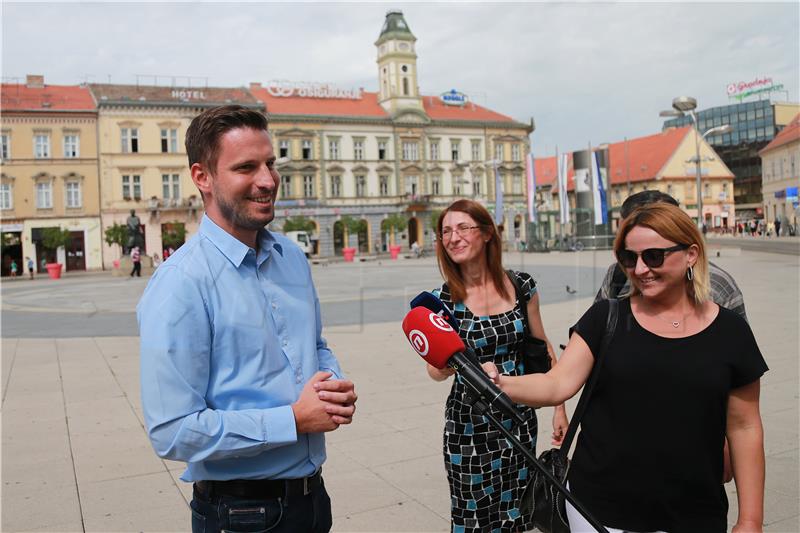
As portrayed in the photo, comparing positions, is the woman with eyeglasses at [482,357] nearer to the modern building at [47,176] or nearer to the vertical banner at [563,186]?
the vertical banner at [563,186]

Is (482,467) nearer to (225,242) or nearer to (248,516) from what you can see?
(248,516)

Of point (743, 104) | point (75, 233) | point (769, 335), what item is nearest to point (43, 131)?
point (75, 233)

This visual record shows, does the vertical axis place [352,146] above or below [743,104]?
below

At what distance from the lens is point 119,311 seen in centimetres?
1819

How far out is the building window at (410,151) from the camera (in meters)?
64.0

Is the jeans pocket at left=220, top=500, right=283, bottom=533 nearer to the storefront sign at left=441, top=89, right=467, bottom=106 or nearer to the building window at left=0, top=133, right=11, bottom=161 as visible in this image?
the building window at left=0, top=133, right=11, bottom=161

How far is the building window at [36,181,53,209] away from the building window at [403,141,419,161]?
1127 inches

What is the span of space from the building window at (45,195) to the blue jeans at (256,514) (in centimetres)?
5517

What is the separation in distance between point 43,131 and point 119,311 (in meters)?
39.1

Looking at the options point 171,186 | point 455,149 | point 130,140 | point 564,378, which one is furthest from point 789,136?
point 564,378

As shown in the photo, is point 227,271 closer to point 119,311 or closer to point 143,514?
point 143,514

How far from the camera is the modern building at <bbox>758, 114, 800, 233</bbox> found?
5781cm

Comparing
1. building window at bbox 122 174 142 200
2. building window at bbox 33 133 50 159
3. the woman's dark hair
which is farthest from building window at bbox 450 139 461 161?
the woman's dark hair

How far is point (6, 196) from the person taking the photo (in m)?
50.4
